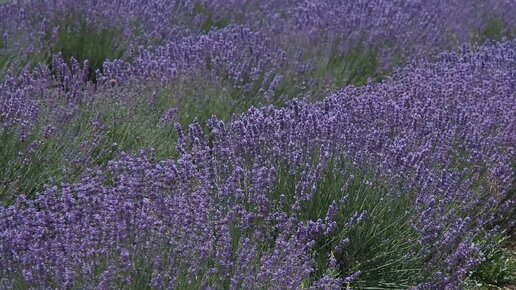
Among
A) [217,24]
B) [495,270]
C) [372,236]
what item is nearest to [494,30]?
[217,24]

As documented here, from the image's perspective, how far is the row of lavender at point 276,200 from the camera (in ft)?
7.73

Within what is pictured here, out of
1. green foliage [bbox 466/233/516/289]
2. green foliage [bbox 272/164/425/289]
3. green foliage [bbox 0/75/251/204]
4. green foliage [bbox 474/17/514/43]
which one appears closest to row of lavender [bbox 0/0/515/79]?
green foliage [bbox 474/17/514/43]

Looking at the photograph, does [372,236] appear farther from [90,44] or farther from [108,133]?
[90,44]

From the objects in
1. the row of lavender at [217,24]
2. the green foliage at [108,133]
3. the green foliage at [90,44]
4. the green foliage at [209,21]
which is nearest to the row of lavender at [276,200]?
the green foliage at [108,133]

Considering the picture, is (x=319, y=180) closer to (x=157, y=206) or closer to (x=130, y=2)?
(x=157, y=206)

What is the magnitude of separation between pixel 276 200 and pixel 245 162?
0.25 m

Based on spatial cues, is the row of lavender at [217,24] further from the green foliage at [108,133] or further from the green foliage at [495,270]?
the green foliage at [495,270]

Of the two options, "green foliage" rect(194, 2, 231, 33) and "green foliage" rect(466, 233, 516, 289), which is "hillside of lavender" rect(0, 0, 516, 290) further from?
"green foliage" rect(194, 2, 231, 33)

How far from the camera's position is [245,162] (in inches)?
121

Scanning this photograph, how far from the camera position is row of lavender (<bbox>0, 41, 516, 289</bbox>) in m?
2.36

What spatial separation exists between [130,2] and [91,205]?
10.4 feet

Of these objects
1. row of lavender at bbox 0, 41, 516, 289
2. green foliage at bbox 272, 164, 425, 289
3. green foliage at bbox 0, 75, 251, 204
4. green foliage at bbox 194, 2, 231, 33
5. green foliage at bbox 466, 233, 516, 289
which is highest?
row of lavender at bbox 0, 41, 516, 289

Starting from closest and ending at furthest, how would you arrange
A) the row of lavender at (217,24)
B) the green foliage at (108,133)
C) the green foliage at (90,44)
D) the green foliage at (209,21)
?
1. the green foliage at (108,133)
2. the row of lavender at (217,24)
3. the green foliage at (90,44)
4. the green foliage at (209,21)

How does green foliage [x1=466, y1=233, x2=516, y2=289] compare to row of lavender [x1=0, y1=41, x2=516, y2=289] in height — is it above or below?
below
